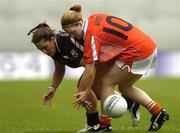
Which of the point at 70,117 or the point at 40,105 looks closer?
the point at 70,117

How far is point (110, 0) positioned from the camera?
1838 inches

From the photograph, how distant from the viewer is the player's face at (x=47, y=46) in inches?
359

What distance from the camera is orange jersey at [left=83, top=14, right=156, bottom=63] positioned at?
8828 millimetres

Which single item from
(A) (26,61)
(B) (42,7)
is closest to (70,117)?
(A) (26,61)

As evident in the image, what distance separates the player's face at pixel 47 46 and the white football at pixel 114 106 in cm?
101

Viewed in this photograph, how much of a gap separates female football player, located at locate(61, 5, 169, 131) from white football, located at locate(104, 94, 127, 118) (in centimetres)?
15

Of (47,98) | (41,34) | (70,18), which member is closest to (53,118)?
(47,98)

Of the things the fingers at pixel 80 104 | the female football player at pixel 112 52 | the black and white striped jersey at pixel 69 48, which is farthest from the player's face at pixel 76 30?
the fingers at pixel 80 104

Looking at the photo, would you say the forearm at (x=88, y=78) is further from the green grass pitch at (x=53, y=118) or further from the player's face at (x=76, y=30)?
the green grass pitch at (x=53, y=118)

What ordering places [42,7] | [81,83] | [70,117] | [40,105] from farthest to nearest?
[42,7] < [40,105] < [70,117] < [81,83]

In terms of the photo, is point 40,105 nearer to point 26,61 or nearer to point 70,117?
point 70,117

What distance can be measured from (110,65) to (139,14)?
36.9 metres

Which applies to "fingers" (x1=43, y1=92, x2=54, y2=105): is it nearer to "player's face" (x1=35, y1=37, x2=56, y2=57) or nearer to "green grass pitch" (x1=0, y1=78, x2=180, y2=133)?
"green grass pitch" (x1=0, y1=78, x2=180, y2=133)

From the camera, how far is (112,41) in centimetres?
912
